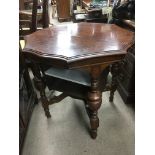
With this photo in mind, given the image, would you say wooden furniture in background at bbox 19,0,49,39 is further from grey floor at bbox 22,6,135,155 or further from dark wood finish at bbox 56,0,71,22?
dark wood finish at bbox 56,0,71,22

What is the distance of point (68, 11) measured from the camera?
15.3 ft

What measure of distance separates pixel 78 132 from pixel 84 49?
0.72m

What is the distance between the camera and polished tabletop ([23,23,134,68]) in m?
1.03

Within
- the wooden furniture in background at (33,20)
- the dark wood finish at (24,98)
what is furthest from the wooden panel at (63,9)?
the dark wood finish at (24,98)

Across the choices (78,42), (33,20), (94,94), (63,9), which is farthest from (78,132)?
(63,9)

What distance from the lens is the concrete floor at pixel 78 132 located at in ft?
4.42

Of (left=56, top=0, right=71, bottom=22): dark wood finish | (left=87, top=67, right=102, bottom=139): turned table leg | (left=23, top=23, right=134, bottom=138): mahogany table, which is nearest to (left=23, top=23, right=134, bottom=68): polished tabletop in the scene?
(left=23, top=23, right=134, bottom=138): mahogany table

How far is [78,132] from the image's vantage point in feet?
4.88

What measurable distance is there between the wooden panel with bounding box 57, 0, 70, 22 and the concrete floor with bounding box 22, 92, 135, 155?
3.32 m

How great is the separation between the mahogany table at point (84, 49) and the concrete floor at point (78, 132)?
0.38 feet
